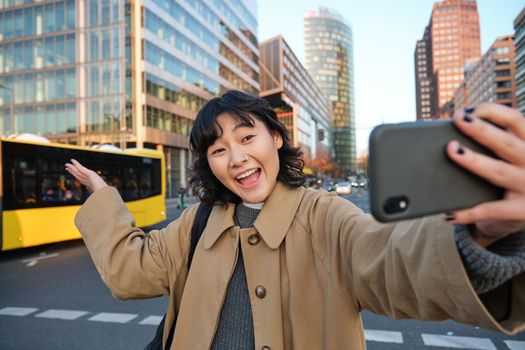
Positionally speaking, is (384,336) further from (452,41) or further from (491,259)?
(452,41)

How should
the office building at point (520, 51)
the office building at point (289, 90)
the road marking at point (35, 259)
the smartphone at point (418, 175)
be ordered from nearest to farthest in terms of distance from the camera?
the smartphone at point (418, 175) → the road marking at point (35, 259) → the office building at point (520, 51) → the office building at point (289, 90)

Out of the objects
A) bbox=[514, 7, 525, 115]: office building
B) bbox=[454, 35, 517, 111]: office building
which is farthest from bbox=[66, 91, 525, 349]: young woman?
bbox=[454, 35, 517, 111]: office building

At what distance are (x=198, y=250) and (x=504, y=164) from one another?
1178mm

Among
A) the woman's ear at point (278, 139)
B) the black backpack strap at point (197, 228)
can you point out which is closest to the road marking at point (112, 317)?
the black backpack strap at point (197, 228)

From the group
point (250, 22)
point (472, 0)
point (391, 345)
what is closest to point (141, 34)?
point (250, 22)

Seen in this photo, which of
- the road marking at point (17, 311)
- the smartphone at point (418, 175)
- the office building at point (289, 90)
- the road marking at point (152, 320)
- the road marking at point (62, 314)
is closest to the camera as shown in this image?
the smartphone at point (418, 175)

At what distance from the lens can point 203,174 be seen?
1836mm

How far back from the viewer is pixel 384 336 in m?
3.95

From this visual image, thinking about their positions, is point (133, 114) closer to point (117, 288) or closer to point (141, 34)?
point (141, 34)

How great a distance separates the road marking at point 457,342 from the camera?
3613mm

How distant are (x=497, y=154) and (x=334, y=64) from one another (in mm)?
153883

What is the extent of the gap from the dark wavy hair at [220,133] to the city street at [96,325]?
8.92 feet

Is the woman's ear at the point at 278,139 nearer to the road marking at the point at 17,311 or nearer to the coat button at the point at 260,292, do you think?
the coat button at the point at 260,292

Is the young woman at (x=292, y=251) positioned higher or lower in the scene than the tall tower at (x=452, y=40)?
lower
